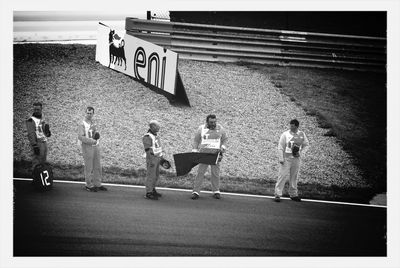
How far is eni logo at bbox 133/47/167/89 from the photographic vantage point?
11812 millimetres

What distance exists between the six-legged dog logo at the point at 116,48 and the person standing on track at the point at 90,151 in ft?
14.7

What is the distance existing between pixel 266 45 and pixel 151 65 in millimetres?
5018

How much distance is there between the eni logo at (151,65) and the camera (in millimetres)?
11812

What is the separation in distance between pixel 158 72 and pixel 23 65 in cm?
501

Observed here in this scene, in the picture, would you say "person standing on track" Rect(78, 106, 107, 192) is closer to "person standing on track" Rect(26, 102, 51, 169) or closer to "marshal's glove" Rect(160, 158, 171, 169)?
"person standing on track" Rect(26, 102, 51, 169)

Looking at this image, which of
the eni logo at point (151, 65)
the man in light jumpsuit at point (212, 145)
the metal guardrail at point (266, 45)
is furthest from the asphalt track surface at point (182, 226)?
the metal guardrail at point (266, 45)

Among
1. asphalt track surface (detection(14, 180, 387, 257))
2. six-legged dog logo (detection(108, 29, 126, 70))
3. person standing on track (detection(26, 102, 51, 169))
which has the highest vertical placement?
six-legged dog logo (detection(108, 29, 126, 70))

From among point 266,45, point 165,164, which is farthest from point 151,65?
point 266,45

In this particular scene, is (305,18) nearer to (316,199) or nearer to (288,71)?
Answer: (288,71)

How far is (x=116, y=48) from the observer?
12258 millimetres

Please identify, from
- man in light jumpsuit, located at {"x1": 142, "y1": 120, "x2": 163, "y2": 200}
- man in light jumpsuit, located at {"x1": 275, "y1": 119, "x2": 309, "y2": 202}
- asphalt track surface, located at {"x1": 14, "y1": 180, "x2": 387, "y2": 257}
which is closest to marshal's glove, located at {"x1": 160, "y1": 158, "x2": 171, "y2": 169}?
man in light jumpsuit, located at {"x1": 142, "y1": 120, "x2": 163, "y2": 200}

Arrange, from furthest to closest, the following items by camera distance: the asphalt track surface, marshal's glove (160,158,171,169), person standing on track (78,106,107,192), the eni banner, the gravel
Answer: the eni banner → the gravel → person standing on track (78,106,107,192) → marshal's glove (160,158,171,169) → the asphalt track surface

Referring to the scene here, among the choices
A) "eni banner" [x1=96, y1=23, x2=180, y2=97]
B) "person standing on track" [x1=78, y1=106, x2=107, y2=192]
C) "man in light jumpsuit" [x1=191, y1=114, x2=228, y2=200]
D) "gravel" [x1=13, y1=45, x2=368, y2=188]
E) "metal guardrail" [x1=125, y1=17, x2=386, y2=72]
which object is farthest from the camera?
"metal guardrail" [x1=125, y1=17, x2=386, y2=72]

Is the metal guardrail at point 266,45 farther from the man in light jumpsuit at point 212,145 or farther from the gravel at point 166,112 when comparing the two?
the man in light jumpsuit at point 212,145
